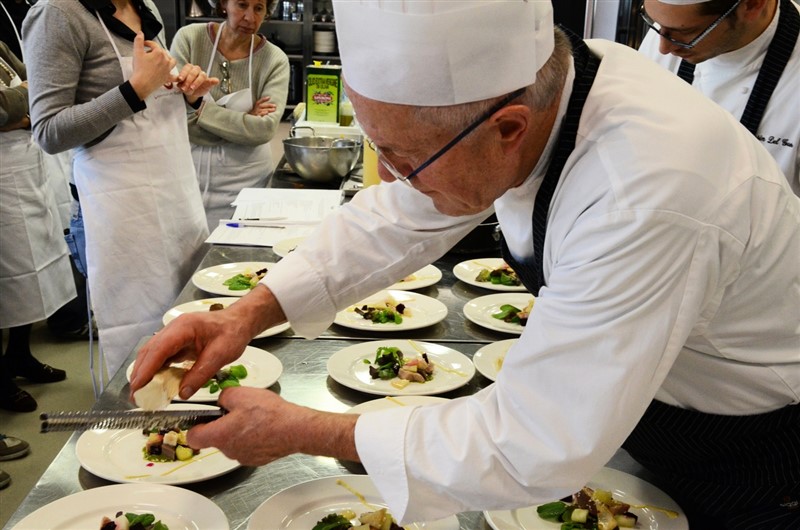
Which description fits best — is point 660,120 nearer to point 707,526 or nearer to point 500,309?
point 707,526

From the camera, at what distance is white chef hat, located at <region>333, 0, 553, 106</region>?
104 centimetres

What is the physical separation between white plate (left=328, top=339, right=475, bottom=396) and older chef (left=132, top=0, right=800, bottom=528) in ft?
1.73

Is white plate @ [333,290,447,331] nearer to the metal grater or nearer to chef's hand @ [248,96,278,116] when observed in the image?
the metal grater

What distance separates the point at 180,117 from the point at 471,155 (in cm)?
213

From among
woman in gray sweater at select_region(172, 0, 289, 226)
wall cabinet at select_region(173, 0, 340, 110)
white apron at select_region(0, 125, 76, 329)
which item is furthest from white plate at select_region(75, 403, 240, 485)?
wall cabinet at select_region(173, 0, 340, 110)

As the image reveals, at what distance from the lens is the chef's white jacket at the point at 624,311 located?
0.94 metres

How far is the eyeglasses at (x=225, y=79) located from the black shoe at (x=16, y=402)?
1.65m

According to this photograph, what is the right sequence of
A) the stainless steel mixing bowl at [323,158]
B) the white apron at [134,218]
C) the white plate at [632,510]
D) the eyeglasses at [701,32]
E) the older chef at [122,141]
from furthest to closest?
the stainless steel mixing bowl at [323,158] < the white apron at [134,218] < the older chef at [122,141] < the eyeglasses at [701,32] < the white plate at [632,510]

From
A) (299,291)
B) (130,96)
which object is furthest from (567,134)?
(130,96)

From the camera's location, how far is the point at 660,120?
1.01 meters

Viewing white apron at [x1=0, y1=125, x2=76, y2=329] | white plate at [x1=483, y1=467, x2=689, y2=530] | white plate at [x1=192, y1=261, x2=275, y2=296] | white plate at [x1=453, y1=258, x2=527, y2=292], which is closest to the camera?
white plate at [x1=483, y1=467, x2=689, y2=530]

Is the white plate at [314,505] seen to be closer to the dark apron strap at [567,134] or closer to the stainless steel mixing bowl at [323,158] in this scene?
the dark apron strap at [567,134]

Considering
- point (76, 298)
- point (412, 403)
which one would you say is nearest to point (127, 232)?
point (412, 403)

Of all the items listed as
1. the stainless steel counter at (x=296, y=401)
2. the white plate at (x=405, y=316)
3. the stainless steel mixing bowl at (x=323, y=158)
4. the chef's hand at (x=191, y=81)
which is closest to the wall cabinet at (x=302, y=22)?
the stainless steel mixing bowl at (x=323, y=158)
